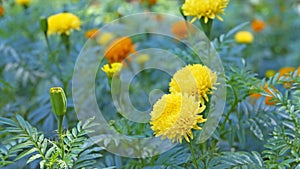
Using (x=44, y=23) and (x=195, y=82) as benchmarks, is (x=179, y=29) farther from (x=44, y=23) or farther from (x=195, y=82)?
(x=195, y=82)

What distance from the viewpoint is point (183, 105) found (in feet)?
2.81

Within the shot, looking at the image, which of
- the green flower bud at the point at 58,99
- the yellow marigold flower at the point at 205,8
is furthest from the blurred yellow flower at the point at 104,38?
the green flower bud at the point at 58,99

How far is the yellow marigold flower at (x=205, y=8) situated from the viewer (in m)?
1.04

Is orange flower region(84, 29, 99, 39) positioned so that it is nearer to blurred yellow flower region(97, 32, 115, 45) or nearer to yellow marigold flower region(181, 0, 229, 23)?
blurred yellow flower region(97, 32, 115, 45)

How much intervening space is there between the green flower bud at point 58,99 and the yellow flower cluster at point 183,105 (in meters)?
0.16

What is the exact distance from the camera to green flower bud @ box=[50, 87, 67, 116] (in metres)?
0.88

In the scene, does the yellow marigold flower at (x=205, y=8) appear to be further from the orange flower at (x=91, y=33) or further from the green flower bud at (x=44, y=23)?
the orange flower at (x=91, y=33)

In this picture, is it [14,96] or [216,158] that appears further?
[14,96]

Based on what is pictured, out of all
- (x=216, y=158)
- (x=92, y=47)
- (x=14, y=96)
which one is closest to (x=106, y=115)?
(x=92, y=47)

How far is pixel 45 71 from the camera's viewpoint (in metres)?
1.52

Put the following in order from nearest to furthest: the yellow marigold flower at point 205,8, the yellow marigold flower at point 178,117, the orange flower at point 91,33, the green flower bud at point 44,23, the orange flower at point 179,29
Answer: the yellow marigold flower at point 178,117
the yellow marigold flower at point 205,8
the green flower bud at point 44,23
the orange flower at point 91,33
the orange flower at point 179,29

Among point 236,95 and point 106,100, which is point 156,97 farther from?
point 106,100

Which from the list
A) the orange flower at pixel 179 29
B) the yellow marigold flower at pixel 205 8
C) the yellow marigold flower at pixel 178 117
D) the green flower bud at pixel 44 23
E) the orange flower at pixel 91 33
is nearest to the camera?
the yellow marigold flower at pixel 178 117

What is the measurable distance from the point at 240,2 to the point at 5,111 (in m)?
1.77
